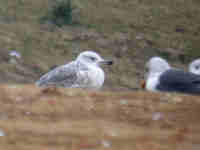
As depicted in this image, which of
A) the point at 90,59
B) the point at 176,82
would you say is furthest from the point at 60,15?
the point at 176,82

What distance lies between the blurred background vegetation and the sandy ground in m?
6.37

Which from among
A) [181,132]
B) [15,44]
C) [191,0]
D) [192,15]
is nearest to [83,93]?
[181,132]

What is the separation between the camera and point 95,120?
4.72m

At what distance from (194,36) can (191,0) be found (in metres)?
3.99

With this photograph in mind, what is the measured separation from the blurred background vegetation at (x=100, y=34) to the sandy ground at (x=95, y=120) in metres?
6.37

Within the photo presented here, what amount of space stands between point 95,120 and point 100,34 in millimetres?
11424

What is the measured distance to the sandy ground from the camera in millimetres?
4156

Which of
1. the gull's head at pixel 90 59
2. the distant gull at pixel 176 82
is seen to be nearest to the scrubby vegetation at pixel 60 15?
the gull's head at pixel 90 59

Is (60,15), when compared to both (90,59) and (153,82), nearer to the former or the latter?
(90,59)

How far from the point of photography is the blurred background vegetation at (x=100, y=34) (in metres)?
13.3

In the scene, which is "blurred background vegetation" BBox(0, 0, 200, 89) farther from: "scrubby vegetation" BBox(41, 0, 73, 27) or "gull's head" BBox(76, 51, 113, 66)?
"gull's head" BBox(76, 51, 113, 66)

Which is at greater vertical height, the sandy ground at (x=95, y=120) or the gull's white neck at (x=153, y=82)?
the sandy ground at (x=95, y=120)

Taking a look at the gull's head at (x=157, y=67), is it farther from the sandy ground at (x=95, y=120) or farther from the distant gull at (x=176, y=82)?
the sandy ground at (x=95, y=120)

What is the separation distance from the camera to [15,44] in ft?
45.7
